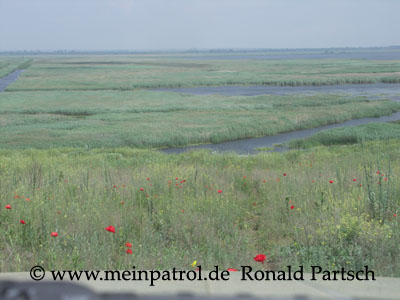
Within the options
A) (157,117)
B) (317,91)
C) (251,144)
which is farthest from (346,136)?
(317,91)

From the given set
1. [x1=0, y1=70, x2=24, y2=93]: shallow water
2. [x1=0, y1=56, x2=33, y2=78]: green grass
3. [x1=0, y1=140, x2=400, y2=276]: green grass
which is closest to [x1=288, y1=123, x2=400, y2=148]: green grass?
[x1=0, y1=140, x2=400, y2=276]: green grass

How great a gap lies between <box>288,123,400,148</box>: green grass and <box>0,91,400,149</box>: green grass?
14.2ft

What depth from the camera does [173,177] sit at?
334 inches

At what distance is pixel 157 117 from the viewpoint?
33.3 m

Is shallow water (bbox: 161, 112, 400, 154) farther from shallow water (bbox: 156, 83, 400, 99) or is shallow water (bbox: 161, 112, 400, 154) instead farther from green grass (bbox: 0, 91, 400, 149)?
shallow water (bbox: 156, 83, 400, 99)

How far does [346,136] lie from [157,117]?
15.1 metres

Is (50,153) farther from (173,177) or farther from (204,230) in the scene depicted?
(204,230)

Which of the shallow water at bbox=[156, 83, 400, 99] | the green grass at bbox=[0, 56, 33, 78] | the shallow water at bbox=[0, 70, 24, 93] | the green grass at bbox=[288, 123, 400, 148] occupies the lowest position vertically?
the green grass at bbox=[288, 123, 400, 148]

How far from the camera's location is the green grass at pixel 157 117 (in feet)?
82.8

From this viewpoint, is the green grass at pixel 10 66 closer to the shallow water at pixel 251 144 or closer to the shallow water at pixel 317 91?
the shallow water at pixel 317 91

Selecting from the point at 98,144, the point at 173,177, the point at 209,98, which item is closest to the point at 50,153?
the point at 98,144

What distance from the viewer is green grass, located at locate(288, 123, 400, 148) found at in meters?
23.4

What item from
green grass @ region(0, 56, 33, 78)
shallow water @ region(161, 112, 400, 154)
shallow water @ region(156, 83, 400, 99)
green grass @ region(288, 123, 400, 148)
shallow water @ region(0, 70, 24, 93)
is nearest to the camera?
shallow water @ region(161, 112, 400, 154)

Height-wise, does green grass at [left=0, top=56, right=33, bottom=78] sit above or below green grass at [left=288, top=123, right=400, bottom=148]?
above
